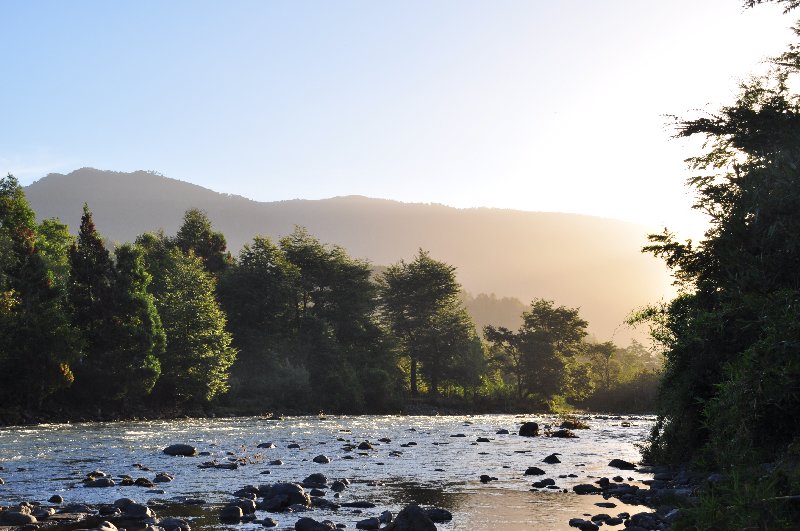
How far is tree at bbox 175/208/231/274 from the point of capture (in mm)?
110438

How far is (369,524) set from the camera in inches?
669

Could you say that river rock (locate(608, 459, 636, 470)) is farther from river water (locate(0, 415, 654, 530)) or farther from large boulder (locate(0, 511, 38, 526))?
large boulder (locate(0, 511, 38, 526))

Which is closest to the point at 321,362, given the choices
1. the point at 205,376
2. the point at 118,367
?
the point at 205,376

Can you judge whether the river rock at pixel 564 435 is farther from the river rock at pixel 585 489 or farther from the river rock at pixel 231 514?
the river rock at pixel 231 514

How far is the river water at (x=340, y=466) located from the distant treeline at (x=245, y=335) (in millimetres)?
11116

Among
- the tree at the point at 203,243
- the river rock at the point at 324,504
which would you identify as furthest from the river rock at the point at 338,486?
the tree at the point at 203,243

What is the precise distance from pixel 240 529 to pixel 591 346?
113617mm

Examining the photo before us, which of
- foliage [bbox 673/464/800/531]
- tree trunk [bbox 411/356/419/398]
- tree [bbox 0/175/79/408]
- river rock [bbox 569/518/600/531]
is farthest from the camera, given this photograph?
tree trunk [bbox 411/356/419/398]

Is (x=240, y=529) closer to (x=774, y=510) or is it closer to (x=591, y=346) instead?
(x=774, y=510)

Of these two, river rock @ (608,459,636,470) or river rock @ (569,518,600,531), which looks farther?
river rock @ (608,459,636,470)

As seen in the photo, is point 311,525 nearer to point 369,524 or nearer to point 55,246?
point 369,524

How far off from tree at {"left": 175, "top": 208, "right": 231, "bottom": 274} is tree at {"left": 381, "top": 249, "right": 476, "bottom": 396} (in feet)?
81.8

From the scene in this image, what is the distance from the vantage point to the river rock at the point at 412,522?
50.9 feet

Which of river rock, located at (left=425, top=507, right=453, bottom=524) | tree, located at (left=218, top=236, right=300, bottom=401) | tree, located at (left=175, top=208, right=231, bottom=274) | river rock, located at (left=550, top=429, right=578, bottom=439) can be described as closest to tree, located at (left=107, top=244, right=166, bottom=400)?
tree, located at (left=218, top=236, right=300, bottom=401)
